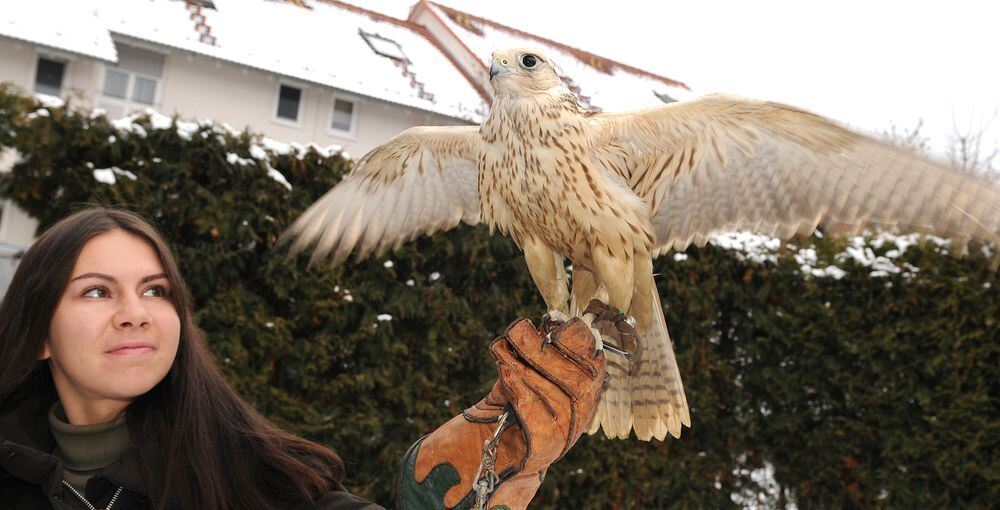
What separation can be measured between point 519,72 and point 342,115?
Answer: 38.3 feet

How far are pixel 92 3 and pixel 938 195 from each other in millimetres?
12395

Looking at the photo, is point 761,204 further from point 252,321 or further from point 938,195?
point 252,321

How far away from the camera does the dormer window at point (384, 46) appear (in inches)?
542

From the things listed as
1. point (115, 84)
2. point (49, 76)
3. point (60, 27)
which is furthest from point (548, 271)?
point (115, 84)

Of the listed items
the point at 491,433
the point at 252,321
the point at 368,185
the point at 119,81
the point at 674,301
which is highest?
the point at 368,185

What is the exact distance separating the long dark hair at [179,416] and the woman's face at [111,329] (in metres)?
0.02

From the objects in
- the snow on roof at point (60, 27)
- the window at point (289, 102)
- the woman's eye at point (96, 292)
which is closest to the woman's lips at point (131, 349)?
the woman's eye at point (96, 292)

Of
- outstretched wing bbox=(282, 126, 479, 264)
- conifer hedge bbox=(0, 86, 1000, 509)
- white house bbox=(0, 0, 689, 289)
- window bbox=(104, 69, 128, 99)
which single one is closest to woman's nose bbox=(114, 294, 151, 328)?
outstretched wing bbox=(282, 126, 479, 264)

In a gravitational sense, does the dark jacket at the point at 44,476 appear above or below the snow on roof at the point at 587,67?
below

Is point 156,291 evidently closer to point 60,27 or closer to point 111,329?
point 111,329

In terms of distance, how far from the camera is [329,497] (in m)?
1.65

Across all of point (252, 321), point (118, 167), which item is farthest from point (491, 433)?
point (118, 167)

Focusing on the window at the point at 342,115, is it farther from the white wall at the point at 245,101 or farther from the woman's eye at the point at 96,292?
the woman's eye at the point at 96,292

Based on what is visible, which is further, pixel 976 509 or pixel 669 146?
pixel 976 509
